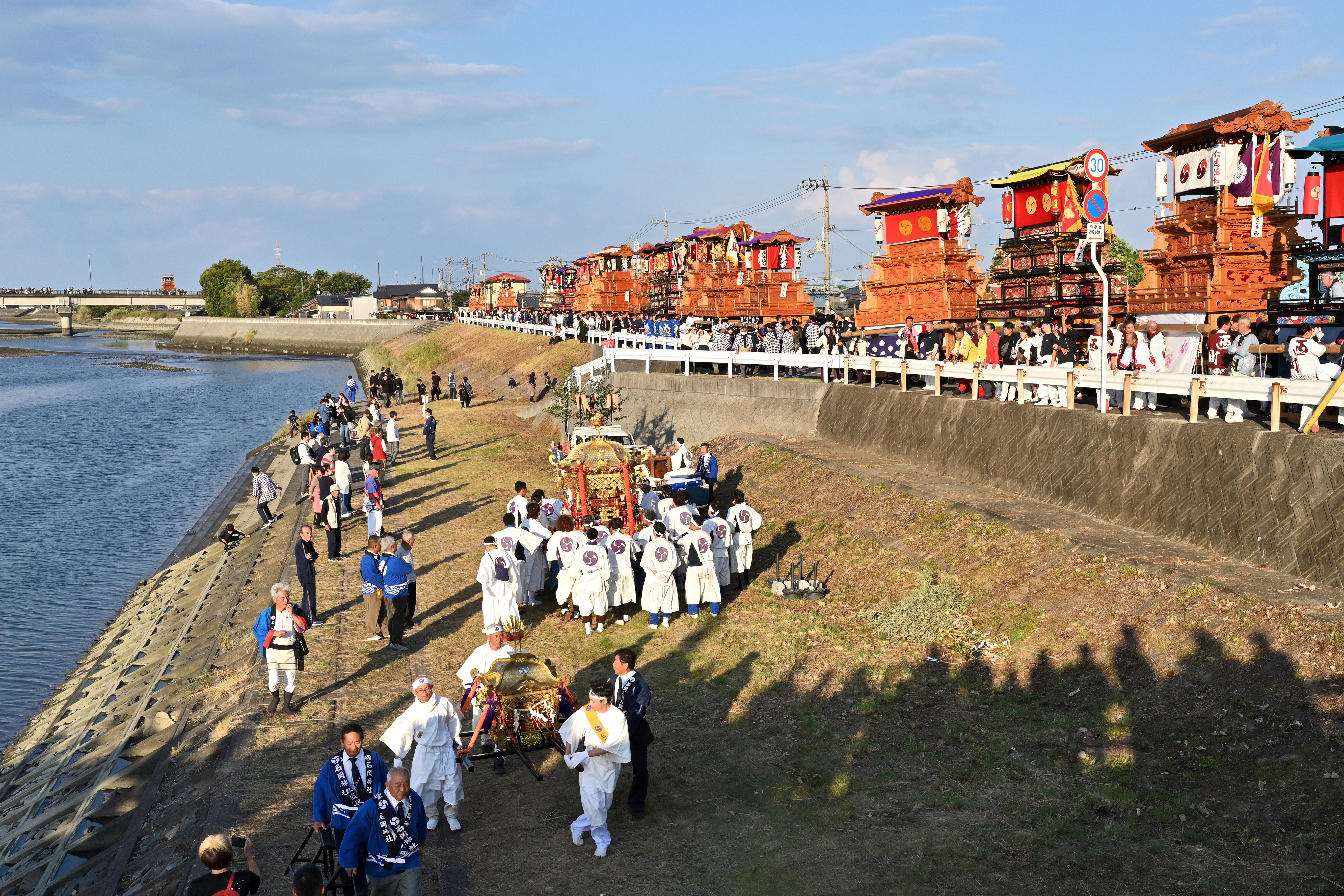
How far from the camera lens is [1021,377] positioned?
16609 millimetres

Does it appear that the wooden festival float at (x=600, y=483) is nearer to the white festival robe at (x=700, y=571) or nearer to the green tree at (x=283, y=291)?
the white festival robe at (x=700, y=571)

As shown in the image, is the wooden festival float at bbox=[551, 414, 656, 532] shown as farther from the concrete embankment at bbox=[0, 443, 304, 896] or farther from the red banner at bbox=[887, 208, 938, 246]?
the red banner at bbox=[887, 208, 938, 246]

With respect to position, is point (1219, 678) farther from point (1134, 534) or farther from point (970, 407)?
point (970, 407)

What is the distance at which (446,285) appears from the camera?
169375 millimetres

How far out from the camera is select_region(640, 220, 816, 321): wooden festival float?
39.5 m

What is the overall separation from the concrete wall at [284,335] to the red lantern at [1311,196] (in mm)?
93784

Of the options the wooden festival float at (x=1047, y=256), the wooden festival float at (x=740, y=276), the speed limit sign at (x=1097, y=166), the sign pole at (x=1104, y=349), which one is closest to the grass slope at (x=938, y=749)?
the sign pole at (x=1104, y=349)

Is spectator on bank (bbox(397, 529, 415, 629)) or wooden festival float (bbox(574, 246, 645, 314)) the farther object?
wooden festival float (bbox(574, 246, 645, 314))

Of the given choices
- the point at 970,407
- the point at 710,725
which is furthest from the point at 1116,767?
the point at 970,407

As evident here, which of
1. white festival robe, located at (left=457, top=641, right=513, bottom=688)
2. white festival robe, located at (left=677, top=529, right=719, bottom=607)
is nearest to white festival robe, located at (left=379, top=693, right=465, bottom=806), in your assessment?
white festival robe, located at (left=457, top=641, right=513, bottom=688)

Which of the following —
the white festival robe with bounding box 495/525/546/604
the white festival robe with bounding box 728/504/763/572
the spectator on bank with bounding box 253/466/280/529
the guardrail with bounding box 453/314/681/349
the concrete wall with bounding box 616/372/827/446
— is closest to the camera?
the white festival robe with bounding box 495/525/546/604

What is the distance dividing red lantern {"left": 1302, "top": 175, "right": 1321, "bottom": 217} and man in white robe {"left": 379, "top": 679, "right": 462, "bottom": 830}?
49.3ft

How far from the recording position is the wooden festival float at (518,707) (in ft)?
34.0

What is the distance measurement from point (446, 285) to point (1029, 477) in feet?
531
